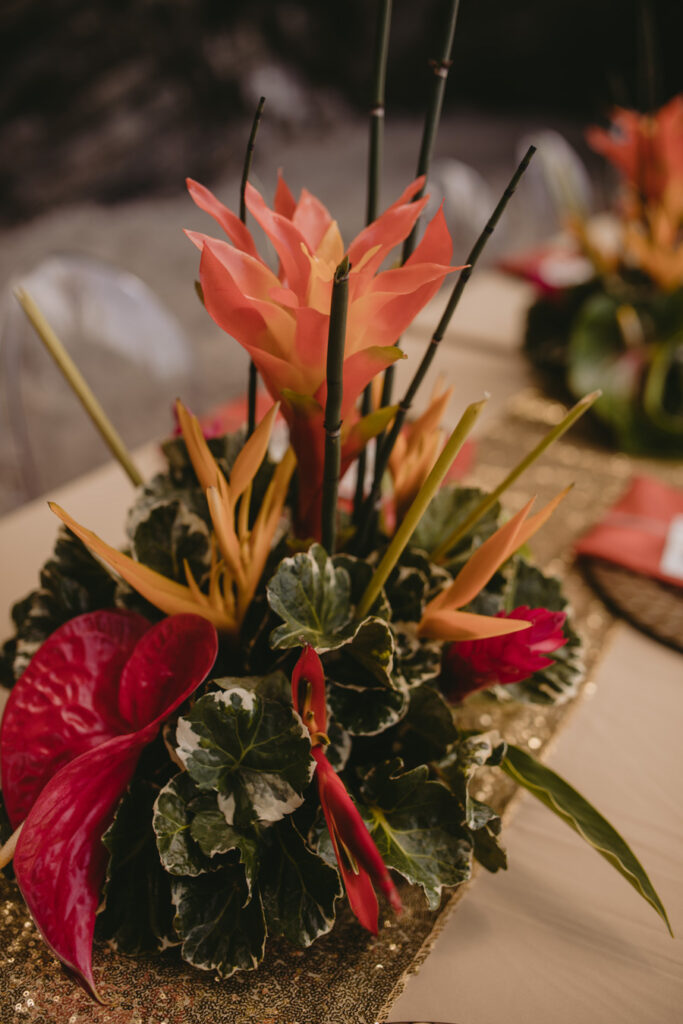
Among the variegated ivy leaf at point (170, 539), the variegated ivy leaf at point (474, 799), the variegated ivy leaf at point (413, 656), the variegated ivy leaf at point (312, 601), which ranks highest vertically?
the variegated ivy leaf at point (170, 539)

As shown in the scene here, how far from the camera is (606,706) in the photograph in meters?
0.57

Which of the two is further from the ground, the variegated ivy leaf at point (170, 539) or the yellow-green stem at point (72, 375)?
the yellow-green stem at point (72, 375)

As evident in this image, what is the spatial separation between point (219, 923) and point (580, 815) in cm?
19

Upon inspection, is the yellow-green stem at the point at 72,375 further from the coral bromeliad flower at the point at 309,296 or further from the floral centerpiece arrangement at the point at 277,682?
the coral bromeliad flower at the point at 309,296

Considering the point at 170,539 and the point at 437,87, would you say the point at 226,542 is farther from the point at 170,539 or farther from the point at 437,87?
the point at 437,87

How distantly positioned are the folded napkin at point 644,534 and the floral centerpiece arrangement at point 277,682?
33cm

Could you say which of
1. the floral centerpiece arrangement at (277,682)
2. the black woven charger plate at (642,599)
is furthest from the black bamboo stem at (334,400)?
the black woven charger plate at (642,599)

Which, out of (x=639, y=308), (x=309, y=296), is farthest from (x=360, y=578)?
(x=639, y=308)

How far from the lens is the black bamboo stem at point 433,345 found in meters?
0.28

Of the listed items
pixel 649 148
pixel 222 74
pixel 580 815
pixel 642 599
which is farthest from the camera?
pixel 222 74

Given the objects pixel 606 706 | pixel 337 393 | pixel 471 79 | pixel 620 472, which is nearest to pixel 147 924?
pixel 337 393

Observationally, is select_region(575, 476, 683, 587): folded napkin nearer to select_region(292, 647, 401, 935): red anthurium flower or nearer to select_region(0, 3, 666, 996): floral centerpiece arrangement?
select_region(0, 3, 666, 996): floral centerpiece arrangement

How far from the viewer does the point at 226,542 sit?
352 mm

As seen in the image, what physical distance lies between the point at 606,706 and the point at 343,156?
5.19 meters
